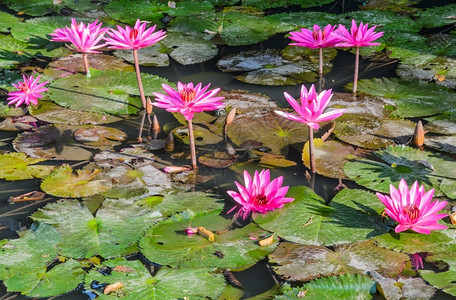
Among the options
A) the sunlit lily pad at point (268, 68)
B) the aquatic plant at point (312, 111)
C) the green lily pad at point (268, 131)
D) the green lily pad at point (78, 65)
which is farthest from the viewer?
the green lily pad at point (78, 65)

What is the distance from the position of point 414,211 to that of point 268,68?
6.98 ft

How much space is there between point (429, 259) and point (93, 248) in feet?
4.58

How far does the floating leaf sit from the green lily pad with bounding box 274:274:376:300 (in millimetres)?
848

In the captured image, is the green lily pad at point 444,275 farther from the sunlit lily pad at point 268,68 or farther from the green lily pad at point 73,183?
the sunlit lily pad at point 268,68

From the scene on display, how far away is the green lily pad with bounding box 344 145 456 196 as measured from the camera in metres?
2.95

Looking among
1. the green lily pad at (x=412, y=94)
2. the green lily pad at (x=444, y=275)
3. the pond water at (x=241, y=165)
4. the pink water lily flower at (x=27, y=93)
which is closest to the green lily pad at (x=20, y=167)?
the pond water at (x=241, y=165)

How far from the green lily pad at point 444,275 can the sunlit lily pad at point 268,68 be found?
6.50 feet

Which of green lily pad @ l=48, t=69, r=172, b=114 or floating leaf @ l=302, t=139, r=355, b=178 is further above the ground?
green lily pad @ l=48, t=69, r=172, b=114

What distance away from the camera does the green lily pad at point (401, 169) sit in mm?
2947

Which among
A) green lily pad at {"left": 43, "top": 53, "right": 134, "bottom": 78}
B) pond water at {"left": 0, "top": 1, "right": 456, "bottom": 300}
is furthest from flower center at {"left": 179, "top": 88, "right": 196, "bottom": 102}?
green lily pad at {"left": 43, "top": 53, "right": 134, "bottom": 78}

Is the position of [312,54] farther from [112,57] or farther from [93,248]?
[93,248]

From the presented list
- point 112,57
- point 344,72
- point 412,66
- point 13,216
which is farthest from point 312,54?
point 13,216

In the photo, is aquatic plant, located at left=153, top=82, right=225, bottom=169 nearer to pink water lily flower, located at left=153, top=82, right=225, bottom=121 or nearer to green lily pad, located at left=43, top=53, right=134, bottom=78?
pink water lily flower, located at left=153, top=82, right=225, bottom=121

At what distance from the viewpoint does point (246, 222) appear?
106 inches
